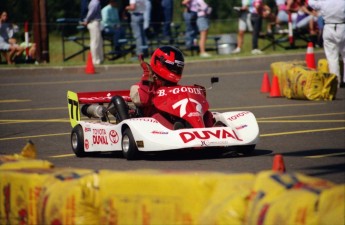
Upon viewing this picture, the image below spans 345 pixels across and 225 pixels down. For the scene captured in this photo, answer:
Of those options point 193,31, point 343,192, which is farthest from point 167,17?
point 343,192

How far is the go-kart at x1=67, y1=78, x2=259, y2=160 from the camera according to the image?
12.6m

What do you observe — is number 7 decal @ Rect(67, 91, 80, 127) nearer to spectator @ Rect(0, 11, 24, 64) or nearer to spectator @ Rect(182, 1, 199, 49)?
spectator @ Rect(0, 11, 24, 64)

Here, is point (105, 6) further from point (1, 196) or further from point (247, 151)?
point (1, 196)

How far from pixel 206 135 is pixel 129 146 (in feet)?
3.08

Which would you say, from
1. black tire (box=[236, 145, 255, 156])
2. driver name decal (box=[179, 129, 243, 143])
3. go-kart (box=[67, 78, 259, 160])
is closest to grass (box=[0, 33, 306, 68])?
go-kart (box=[67, 78, 259, 160])

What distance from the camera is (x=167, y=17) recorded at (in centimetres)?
3189

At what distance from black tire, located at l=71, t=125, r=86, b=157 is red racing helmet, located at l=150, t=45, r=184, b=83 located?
1.22 m

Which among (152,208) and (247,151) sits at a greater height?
(152,208)

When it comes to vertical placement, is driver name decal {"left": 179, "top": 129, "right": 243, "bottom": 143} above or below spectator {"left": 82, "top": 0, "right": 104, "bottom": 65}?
above

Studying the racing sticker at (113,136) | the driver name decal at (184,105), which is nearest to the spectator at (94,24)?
the racing sticker at (113,136)

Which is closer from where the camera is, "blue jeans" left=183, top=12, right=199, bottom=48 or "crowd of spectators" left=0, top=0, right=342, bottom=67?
"crowd of spectators" left=0, top=0, right=342, bottom=67

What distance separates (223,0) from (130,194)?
87.3 feet

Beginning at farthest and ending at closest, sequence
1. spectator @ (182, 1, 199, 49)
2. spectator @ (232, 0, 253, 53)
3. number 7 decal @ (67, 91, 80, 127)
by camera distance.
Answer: spectator @ (182, 1, 199, 49) < spectator @ (232, 0, 253, 53) < number 7 decal @ (67, 91, 80, 127)

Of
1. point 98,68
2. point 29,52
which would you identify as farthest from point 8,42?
point 98,68
